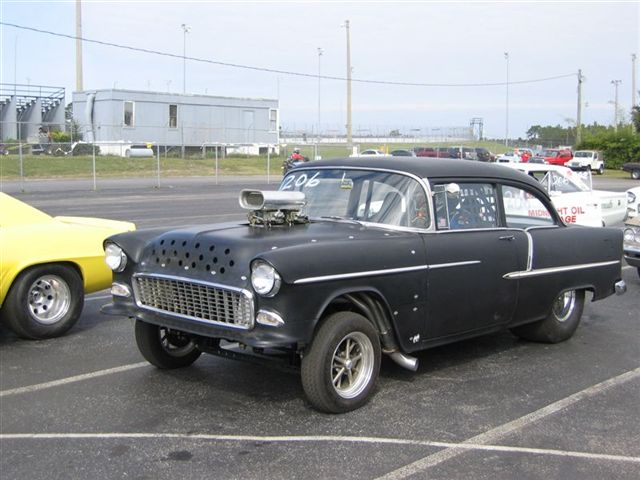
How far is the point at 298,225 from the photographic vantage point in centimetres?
578

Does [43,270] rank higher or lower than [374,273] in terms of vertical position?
lower

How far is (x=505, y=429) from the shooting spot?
192 inches

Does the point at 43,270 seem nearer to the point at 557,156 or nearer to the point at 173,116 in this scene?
the point at 173,116

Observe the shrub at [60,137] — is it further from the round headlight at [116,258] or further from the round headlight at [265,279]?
the round headlight at [265,279]

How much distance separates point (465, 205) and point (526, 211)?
1260 mm

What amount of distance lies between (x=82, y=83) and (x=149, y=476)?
51.4 metres

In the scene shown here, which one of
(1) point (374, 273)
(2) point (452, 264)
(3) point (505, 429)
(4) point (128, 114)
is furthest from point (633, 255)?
(4) point (128, 114)

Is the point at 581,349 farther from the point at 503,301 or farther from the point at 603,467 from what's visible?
the point at 603,467

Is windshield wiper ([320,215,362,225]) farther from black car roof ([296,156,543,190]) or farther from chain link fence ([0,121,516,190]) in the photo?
chain link fence ([0,121,516,190])

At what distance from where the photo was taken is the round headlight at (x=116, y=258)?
18.5ft

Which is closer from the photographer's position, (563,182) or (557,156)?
(563,182)

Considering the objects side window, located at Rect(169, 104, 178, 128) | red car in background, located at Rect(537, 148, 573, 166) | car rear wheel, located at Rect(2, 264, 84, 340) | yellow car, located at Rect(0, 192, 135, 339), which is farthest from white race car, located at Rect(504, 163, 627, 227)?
red car in background, located at Rect(537, 148, 573, 166)

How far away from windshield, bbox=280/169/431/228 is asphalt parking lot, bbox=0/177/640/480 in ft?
4.04

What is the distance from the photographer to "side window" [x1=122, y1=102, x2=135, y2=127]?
4831 centimetres
